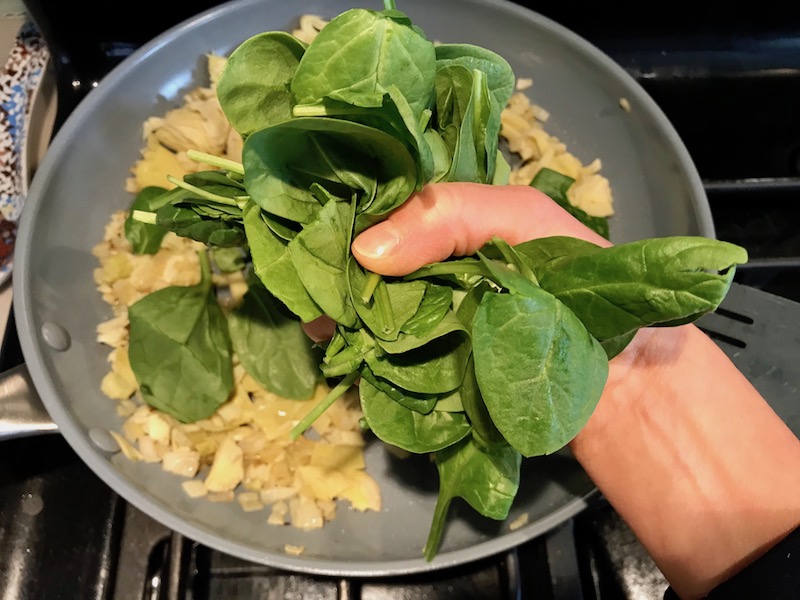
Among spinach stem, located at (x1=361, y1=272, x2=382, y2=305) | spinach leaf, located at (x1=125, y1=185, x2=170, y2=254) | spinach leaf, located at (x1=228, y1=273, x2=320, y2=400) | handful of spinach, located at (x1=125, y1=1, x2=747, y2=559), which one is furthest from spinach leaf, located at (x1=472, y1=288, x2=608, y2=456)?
spinach leaf, located at (x1=125, y1=185, x2=170, y2=254)

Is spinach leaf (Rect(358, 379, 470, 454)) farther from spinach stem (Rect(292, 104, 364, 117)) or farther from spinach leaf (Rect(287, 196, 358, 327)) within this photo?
spinach stem (Rect(292, 104, 364, 117))

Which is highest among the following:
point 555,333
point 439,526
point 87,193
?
point 555,333

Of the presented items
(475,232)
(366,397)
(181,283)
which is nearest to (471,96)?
(475,232)

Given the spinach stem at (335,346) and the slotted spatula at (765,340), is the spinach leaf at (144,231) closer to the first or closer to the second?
the spinach stem at (335,346)

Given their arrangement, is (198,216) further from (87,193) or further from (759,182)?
(759,182)

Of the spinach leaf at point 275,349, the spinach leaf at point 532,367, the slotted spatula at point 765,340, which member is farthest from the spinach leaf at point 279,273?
the slotted spatula at point 765,340
